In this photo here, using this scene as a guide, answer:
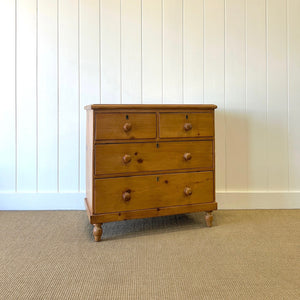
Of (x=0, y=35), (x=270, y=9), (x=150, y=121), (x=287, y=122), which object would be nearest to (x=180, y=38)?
(x=270, y=9)

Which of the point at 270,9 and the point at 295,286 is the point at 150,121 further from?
the point at 270,9

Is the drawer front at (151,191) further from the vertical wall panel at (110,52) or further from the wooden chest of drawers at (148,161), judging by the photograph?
the vertical wall panel at (110,52)

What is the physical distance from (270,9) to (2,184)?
254cm

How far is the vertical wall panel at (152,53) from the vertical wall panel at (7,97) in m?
1.01

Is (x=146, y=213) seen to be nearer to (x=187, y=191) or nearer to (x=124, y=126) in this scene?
(x=187, y=191)

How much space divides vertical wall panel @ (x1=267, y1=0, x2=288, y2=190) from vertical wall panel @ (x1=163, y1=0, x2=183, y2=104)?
28.5 inches

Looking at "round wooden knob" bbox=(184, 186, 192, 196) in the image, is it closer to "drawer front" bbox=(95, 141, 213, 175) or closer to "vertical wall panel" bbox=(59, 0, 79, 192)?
Result: "drawer front" bbox=(95, 141, 213, 175)

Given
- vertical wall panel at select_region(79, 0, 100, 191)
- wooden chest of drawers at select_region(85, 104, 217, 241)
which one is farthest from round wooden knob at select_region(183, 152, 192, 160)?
vertical wall panel at select_region(79, 0, 100, 191)

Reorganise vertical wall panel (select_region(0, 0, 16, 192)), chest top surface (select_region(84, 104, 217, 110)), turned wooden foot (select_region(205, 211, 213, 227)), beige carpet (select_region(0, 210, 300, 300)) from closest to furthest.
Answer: beige carpet (select_region(0, 210, 300, 300)), chest top surface (select_region(84, 104, 217, 110)), turned wooden foot (select_region(205, 211, 213, 227)), vertical wall panel (select_region(0, 0, 16, 192))

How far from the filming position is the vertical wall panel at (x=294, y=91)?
99.8 inches

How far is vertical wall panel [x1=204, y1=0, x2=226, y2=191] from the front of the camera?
2.50 metres

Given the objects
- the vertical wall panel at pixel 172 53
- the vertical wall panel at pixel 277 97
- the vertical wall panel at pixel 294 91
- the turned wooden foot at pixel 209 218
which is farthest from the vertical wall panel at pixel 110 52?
the vertical wall panel at pixel 294 91

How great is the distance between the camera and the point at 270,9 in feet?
8.28

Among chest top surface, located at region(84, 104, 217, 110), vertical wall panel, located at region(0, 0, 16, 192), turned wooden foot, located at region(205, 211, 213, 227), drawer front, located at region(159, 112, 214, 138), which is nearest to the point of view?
chest top surface, located at region(84, 104, 217, 110)
